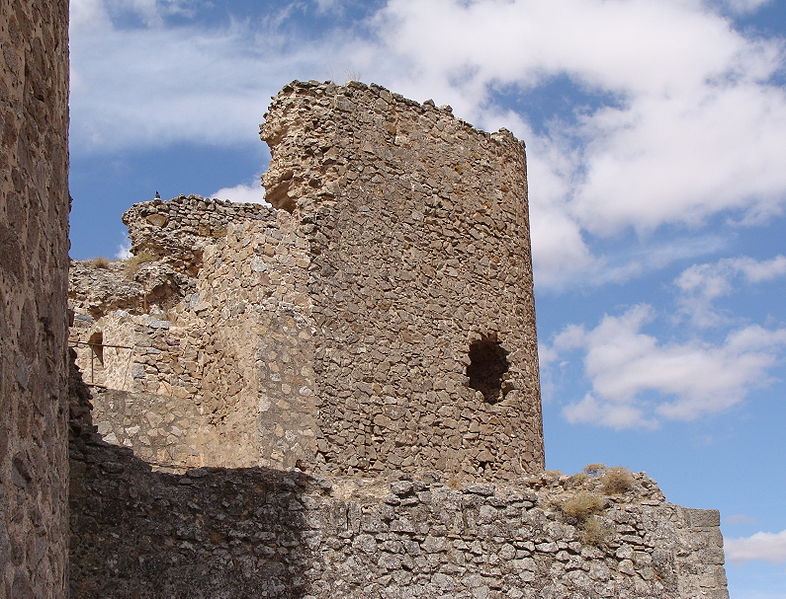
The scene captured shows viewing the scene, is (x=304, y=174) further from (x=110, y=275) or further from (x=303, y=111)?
(x=110, y=275)

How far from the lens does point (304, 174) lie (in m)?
13.2

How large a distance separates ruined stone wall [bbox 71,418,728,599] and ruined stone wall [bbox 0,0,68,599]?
7.19 feet

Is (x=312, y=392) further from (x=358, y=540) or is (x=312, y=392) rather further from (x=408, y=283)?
(x=358, y=540)

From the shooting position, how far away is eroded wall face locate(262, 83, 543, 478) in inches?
493

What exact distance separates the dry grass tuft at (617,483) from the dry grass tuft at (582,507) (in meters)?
0.59

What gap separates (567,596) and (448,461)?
4.54 m

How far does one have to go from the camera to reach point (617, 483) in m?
9.62

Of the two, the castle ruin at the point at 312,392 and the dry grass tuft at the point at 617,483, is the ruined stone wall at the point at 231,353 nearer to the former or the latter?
the castle ruin at the point at 312,392

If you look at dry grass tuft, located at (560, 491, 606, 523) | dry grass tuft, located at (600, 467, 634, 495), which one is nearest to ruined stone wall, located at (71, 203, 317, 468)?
dry grass tuft, located at (600, 467, 634, 495)

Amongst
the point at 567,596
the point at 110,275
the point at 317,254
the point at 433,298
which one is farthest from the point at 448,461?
the point at 110,275

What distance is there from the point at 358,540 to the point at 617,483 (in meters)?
2.67

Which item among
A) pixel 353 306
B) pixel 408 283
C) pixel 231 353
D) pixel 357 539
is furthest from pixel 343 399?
pixel 357 539

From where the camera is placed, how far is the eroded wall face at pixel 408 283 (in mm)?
12531

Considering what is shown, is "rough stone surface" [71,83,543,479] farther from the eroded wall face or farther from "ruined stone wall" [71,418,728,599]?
"ruined stone wall" [71,418,728,599]
